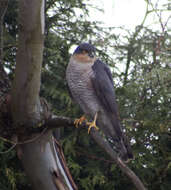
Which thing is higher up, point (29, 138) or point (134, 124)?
point (29, 138)

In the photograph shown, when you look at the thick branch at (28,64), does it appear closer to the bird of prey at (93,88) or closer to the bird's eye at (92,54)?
the bird of prey at (93,88)

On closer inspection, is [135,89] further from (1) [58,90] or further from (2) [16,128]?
(2) [16,128]

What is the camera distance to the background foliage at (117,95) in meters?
2.84

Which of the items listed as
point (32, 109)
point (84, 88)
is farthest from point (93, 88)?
point (32, 109)

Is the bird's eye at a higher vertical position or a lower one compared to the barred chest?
higher

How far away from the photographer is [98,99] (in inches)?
125

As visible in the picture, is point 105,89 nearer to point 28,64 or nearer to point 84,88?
point 84,88

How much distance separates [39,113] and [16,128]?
0.60 feet

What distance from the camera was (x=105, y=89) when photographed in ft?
9.82

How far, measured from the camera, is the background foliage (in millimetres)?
2843

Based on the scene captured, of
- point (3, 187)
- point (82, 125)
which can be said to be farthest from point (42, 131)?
point (3, 187)

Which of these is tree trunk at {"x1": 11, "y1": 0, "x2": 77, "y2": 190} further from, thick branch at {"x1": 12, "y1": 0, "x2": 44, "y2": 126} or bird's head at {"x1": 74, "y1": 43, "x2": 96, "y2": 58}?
bird's head at {"x1": 74, "y1": 43, "x2": 96, "y2": 58}

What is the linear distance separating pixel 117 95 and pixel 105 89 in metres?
0.26

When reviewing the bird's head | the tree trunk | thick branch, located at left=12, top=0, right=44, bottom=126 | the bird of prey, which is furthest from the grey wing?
thick branch, located at left=12, top=0, right=44, bottom=126
